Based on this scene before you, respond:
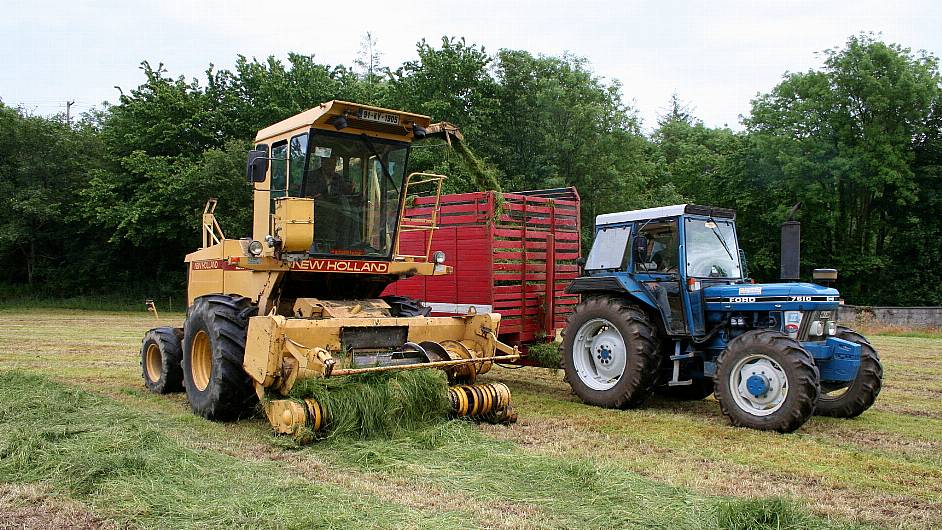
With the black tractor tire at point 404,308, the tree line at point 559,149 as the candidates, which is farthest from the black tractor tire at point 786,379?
the tree line at point 559,149

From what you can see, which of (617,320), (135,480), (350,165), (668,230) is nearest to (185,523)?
(135,480)

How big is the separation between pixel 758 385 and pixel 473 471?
10.5 feet

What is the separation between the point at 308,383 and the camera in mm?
6359

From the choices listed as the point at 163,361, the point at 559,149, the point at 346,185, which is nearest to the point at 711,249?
the point at 346,185

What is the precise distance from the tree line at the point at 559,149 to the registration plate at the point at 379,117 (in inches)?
728

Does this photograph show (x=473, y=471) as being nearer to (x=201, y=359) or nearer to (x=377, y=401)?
(x=377, y=401)

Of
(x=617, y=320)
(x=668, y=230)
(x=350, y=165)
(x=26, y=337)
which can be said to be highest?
(x=350, y=165)

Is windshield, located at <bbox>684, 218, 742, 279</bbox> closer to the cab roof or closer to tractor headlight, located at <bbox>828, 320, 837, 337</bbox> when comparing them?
tractor headlight, located at <bbox>828, 320, 837, 337</bbox>

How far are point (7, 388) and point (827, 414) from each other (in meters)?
8.68

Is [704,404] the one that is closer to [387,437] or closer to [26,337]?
[387,437]

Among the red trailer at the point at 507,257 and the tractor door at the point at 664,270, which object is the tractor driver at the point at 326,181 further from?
the tractor door at the point at 664,270

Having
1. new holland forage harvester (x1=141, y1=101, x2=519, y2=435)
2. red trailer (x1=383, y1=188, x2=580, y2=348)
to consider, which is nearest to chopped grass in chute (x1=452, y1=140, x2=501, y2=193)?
red trailer (x1=383, y1=188, x2=580, y2=348)

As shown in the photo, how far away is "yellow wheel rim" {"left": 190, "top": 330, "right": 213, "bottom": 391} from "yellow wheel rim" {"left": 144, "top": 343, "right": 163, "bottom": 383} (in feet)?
4.92

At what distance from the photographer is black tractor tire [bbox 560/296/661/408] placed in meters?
8.10
